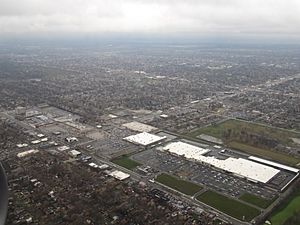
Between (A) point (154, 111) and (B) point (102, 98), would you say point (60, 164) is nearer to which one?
(A) point (154, 111)

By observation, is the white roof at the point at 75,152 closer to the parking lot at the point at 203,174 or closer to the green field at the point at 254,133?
the parking lot at the point at 203,174

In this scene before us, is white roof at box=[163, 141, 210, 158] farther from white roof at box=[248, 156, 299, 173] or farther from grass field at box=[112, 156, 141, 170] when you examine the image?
white roof at box=[248, 156, 299, 173]

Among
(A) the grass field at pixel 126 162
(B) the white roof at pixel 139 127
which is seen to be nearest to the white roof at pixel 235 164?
(A) the grass field at pixel 126 162

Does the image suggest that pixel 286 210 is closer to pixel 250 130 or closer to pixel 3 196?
pixel 250 130

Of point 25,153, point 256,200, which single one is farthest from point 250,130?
point 25,153

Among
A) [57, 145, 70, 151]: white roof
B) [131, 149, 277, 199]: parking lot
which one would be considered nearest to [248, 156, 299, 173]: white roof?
[131, 149, 277, 199]: parking lot

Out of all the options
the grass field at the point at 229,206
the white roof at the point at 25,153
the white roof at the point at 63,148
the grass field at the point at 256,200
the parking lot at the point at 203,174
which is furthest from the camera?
the white roof at the point at 63,148
